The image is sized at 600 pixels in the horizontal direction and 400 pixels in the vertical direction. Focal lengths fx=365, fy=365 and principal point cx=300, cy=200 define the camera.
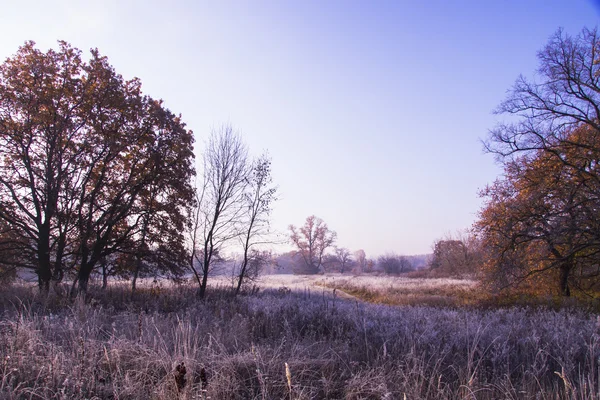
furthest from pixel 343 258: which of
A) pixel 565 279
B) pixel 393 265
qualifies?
pixel 565 279

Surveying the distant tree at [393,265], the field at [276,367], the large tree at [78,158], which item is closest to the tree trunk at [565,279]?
the field at [276,367]

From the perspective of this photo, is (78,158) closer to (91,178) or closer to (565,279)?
(91,178)

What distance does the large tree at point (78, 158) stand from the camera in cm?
1444

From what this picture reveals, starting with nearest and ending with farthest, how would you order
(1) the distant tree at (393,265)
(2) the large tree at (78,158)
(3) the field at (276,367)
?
1. (3) the field at (276,367)
2. (2) the large tree at (78,158)
3. (1) the distant tree at (393,265)

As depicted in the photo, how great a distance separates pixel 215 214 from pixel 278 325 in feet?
38.9

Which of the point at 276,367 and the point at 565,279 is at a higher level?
the point at 276,367

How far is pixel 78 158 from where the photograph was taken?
15.2 metres

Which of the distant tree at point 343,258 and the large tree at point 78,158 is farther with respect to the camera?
the distant tree at point 343,258

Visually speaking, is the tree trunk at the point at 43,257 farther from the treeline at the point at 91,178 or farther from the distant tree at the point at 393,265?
the distant tree at the point at 393,265

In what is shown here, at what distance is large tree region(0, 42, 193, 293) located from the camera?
14.4 metres

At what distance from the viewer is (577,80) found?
16.2 metres

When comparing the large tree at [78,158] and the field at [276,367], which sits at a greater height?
the large tree at [78,158]

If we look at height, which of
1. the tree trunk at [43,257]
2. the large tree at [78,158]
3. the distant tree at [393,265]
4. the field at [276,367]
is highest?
the large tree at [78,158]

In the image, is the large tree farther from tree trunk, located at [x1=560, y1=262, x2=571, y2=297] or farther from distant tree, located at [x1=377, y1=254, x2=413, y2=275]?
distant tree, located at [x1=377, y1=254, x2=413, y2=275]
